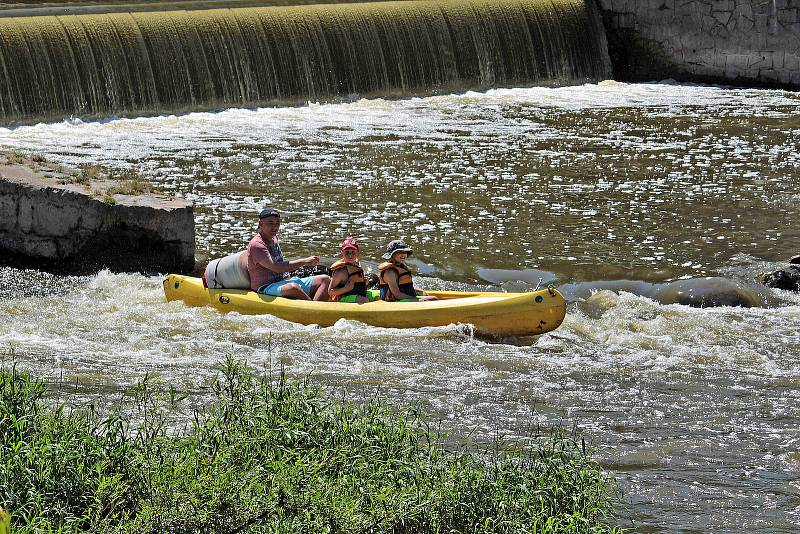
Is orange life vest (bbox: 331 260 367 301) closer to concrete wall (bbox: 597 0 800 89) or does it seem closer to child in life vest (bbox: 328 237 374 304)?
child in life vest (bbox: 328 237 374 304)

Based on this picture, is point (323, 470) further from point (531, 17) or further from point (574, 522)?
point (531, 17)

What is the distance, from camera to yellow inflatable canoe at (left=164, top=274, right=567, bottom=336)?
896cm

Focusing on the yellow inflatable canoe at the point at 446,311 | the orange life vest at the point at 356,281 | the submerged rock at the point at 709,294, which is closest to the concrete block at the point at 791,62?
the submerged rock at the point at 709,294

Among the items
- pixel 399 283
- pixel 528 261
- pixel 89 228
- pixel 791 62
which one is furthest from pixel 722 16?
pixel 89 228

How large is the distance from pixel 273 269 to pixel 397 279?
0.94 m

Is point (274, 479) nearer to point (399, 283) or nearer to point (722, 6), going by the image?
point (399, 283)

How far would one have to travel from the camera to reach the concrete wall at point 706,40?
70.9ft

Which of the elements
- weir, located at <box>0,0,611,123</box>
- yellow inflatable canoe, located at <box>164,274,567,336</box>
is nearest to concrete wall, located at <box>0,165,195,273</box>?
yellow inflatable canoe, located at <box>164,274,567,336</box>

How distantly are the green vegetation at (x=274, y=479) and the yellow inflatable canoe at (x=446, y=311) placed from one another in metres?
2.83

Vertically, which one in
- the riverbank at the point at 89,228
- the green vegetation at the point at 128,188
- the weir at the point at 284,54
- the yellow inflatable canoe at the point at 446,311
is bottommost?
the yellow inflatable canoe at the point at 446,311

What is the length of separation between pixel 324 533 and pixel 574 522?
1.06 meters

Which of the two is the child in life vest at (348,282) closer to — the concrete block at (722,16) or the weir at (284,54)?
the weir at (284,54)

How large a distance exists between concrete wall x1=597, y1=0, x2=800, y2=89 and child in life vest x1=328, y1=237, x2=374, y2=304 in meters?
14.2

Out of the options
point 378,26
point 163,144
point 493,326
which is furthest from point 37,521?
point 378,26
